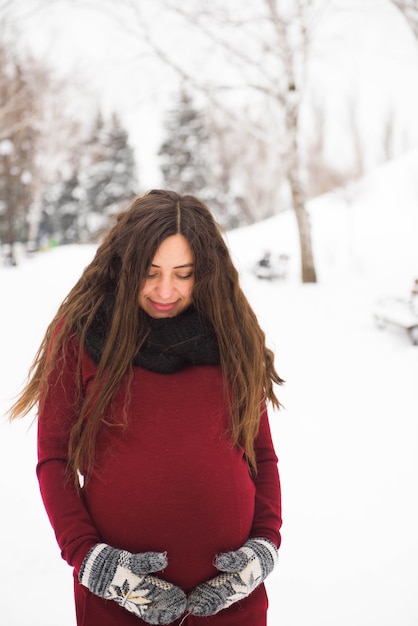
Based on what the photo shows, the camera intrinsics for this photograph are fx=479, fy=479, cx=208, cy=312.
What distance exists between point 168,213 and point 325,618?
213 centimetres

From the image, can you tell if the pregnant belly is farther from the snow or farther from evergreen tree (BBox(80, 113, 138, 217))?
evergreen tree (BBox(80, 113, 138, 217))

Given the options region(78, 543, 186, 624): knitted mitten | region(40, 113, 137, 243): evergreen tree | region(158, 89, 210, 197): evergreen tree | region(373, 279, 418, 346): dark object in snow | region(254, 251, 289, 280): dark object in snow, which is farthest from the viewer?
region(40, 113, 137, 243): evergreen tree

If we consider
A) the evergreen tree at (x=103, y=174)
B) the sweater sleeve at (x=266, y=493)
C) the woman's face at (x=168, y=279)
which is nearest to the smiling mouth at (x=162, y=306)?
the woman's face at (x=168, y=279)

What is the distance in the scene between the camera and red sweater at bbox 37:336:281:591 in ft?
4.40

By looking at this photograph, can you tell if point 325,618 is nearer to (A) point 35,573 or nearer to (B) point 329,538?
(B) point 329,538

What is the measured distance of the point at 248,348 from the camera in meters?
1.59

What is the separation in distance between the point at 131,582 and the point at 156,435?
1.23 ft

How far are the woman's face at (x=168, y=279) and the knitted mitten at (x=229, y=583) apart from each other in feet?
2.43

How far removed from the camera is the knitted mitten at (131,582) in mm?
1246

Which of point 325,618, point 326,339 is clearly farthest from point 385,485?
point 326,339

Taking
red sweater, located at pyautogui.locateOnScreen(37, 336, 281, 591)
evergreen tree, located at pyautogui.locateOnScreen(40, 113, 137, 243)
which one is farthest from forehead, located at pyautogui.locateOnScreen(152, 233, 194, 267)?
evergreen tree, located at pyautogui.locateOnScreen(40, 113, 137, 243)

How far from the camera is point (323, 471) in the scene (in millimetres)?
3506

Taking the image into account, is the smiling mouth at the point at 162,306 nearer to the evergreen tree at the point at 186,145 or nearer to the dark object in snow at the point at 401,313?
the dark object in snow at the point at 401,313

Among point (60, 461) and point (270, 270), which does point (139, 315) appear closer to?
point (60, 461)
